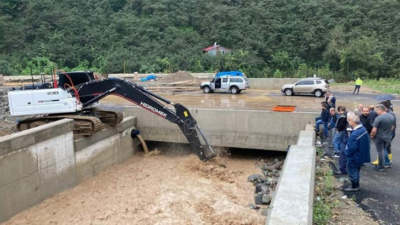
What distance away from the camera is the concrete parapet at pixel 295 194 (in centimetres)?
412

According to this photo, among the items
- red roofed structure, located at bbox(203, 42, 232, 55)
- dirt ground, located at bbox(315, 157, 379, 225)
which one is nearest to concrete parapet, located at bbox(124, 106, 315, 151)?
dirt ground, located at bbox(315, 157, 379, 225)

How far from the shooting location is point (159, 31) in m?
51.1

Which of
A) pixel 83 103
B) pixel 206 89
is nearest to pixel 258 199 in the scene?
pixel 83 103

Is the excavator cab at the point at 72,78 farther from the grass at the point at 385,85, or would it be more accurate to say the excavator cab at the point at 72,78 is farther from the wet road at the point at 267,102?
the grass at the point at 385,85

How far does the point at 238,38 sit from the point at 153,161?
36.4 meters

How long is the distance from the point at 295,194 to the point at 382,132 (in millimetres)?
5030

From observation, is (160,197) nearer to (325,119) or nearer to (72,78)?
(72,78)

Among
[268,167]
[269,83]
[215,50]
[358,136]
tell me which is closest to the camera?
[358,136]

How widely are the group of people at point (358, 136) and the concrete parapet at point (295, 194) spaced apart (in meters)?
1.02

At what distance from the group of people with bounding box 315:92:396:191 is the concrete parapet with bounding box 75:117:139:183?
8.50 m

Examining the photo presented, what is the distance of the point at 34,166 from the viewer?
33.5 feet

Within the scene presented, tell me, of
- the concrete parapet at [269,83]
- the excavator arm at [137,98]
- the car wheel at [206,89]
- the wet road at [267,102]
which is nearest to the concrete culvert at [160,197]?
the excavator arm at [137,98]

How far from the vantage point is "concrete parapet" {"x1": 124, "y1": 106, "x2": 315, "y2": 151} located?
1441 centimetres

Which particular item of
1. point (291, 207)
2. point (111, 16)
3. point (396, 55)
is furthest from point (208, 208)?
point (111, 16)
